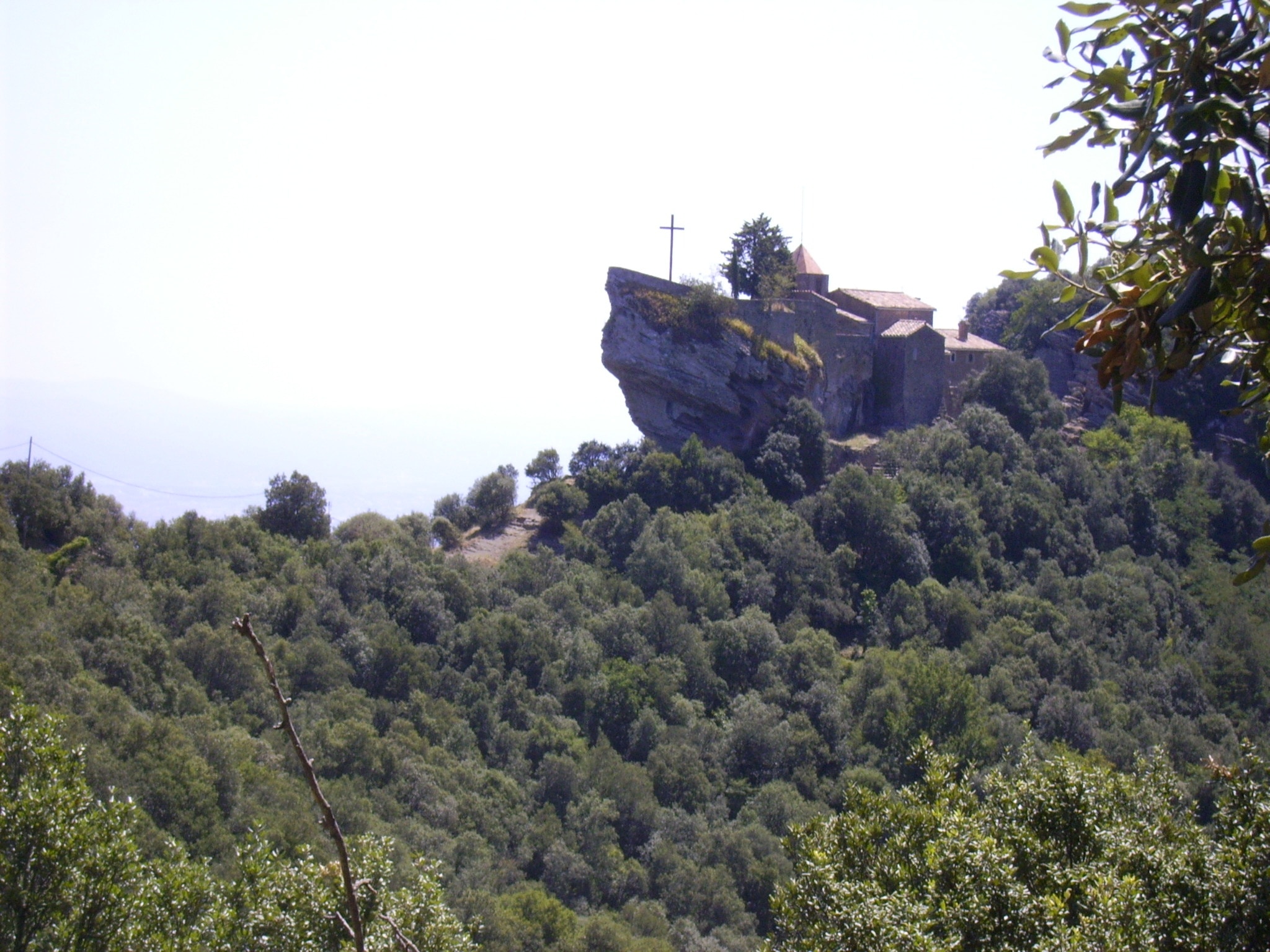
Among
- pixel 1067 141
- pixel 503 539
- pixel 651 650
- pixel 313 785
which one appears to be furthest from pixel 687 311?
pixel 313 785

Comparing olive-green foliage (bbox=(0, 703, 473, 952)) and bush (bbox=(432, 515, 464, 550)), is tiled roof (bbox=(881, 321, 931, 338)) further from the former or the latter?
olive-green foliage (bbox=(0, 703, 473, 952))

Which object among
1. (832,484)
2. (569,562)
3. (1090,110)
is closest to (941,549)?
(832,484)

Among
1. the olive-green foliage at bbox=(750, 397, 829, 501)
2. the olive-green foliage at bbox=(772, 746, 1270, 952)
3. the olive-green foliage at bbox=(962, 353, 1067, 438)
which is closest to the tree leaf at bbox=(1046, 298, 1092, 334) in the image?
the olive-green foliage at bbox=(772, 746, 1270, 952)

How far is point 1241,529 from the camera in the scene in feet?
113

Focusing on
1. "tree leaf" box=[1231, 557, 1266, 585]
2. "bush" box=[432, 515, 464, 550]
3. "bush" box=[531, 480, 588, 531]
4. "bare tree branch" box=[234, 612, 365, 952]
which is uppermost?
"bush" box=[531, 480, 588, 531]

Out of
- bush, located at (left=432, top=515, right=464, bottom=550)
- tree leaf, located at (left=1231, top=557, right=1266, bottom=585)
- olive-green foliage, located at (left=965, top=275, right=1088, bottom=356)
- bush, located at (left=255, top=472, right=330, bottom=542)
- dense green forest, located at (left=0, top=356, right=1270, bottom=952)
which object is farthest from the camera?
olive-green foliage, located at (left=965, top=275, right=1088, bottom=356)

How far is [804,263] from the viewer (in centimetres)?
3581

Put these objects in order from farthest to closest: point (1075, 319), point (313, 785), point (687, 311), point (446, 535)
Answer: point (687, 311)
point (446, 535)
point (1075, 319)
point (313, 785)

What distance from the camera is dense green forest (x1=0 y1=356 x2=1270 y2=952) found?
18375mm

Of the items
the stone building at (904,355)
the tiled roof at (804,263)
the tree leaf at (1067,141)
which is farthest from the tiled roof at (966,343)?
the tree leaf at (1067,141)

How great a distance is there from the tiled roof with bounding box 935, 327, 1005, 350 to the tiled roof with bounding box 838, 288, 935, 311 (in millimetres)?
Answer: 1121

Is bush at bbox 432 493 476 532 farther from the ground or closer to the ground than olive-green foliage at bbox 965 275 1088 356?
closer to the ground

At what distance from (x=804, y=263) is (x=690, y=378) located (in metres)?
7.93

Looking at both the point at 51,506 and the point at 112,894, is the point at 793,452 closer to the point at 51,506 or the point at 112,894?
the point at 51,506
